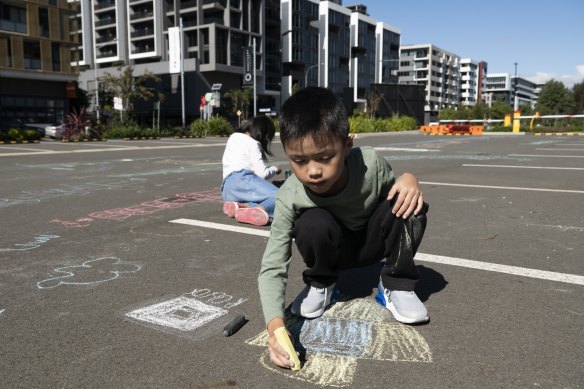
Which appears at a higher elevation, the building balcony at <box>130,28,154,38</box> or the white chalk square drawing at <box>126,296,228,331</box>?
the building balcony at <box>130,28,154,38</box>

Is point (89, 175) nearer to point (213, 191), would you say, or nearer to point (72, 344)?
point (213, 191)

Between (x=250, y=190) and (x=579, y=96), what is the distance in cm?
7453

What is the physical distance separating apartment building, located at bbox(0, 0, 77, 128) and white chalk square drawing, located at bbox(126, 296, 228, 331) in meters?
37.6

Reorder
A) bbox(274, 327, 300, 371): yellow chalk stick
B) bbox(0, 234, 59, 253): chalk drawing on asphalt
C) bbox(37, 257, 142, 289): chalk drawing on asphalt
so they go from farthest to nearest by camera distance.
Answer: bbox(0, 234, 59, 253): chalk drawing on asphalt
bbox(37, 257, 142, 289): chalk drawing on asphalt
bbox(274, 327, 300, 371): yellow chalk stick

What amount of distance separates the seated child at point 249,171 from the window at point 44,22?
40.1 m

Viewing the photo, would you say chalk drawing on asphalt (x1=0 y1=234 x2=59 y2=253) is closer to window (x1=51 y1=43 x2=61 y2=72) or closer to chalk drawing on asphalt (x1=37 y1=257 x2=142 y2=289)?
chalk drawing on asphalt (x1=37 y1=257 x2=142 y2=289)

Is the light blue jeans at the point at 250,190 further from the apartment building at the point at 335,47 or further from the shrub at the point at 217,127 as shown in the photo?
the apartment building at the point at 335,47

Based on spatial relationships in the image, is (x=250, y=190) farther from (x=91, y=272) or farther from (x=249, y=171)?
(x=91, y=272)

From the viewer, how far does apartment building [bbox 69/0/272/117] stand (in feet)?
176

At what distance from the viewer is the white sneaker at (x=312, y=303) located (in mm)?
2484

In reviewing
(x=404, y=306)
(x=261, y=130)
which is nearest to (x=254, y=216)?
(x=261, y=130)

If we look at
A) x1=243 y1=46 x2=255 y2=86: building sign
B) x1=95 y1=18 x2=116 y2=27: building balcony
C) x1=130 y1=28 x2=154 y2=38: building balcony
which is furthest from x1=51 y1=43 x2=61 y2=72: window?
x1=95 y1=18 x2=116 y2=27: building balcony

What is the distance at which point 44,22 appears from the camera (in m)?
38.6

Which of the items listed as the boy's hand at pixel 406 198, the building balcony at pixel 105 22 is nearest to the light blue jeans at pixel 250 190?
the boy's hand at pixel 406 198
